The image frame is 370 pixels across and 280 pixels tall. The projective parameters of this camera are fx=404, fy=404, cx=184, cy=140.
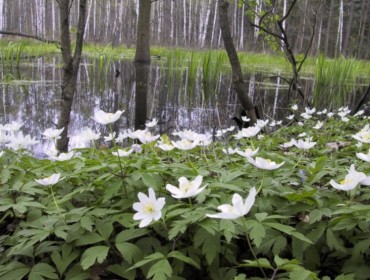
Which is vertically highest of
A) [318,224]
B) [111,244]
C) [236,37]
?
[236,37]

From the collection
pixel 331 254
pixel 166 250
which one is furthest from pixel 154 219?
pixel 331 254

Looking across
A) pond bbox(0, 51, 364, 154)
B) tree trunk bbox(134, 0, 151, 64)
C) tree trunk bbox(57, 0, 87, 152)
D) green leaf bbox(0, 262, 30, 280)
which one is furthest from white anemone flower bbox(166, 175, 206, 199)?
tree trunk bbox(134, 0, 151, 64)

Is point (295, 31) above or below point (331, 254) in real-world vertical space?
above

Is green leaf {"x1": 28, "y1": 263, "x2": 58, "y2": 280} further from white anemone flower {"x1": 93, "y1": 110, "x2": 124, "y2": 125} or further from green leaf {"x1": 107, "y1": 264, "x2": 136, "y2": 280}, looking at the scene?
white anemone flower {"x1": 93, "y1": 110, "x2": 124, "y2": 125}

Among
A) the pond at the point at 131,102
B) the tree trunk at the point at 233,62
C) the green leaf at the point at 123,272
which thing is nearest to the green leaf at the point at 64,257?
the green leaf at the point at 123,272

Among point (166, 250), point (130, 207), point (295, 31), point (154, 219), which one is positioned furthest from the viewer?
point (295, 31)

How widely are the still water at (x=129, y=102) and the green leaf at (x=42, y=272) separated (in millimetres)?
2545

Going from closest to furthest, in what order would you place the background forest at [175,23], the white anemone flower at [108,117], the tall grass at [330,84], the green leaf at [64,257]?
1. the green leaf at [64,257]
2. the white anemone flower at [108,117]
3. the tall grass at [330,84]
4. the background forest at [175,23]

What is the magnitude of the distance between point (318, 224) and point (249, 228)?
0.80ft

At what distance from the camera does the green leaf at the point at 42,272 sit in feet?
3.57

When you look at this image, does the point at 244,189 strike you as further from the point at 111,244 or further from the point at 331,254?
the point at 111,244

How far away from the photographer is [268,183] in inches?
52.3

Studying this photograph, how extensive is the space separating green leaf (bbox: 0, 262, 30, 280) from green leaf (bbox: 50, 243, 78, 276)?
0.08m

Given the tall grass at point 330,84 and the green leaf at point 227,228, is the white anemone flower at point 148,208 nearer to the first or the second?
the green leaf at point 227,228
